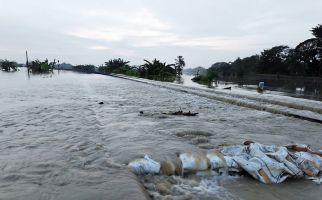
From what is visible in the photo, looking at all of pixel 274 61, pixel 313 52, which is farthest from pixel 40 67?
pixel 313 52

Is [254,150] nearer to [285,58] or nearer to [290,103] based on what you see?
[290,103]

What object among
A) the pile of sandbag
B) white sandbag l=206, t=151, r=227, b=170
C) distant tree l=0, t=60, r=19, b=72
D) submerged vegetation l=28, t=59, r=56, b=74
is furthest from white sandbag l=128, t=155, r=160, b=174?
distant tree l=0, t=60, r=19, b=72

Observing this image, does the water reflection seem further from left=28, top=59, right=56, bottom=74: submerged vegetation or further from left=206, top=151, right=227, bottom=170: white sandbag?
left=28, top=59, right=56, bottom=74: submerged vegetation

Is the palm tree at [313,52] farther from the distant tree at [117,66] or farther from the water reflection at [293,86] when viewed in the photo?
the distant tree at [117,66]

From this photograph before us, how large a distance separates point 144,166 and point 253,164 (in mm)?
1552

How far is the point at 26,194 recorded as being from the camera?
3500 millimetres

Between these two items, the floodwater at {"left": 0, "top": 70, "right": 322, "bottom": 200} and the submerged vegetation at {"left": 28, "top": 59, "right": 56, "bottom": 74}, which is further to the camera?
the submerged vegetation at {"left": 28, "top": 59, "right": 56, "bottom": 74}

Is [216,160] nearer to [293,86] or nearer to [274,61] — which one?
[293,86]

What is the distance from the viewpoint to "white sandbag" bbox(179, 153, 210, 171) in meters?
4.61

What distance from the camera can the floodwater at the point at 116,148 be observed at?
3.72m

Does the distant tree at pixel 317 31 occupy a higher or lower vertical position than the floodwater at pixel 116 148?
higher

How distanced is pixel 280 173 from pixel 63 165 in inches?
120

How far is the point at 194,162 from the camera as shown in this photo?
4.71 m

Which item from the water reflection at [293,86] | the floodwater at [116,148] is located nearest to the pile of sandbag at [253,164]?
the floodwater at [116,148]
